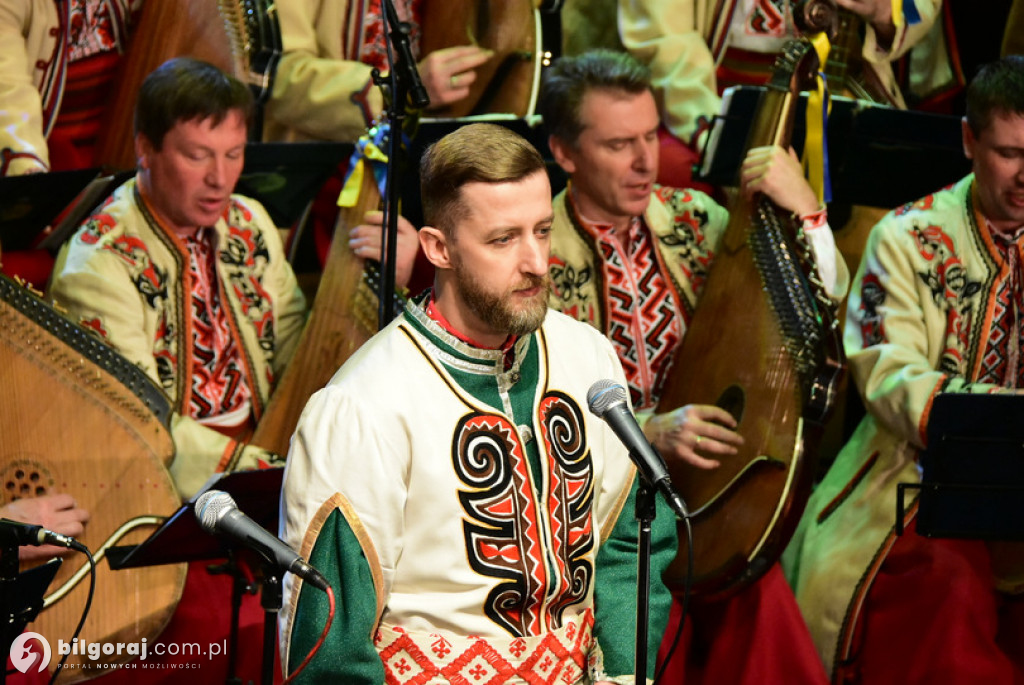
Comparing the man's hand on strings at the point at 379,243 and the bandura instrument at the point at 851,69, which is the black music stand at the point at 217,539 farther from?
the bandura instrument at the point at 851,69

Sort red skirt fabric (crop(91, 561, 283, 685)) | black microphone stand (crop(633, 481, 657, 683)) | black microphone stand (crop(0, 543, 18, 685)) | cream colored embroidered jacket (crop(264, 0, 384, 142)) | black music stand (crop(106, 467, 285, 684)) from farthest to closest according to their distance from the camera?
cream colored embroidered jacket (crop(264, 0, 384, 142)) < red skirt fabric (crop(91, 561, 283, 685)) < black music stand (crop(106, 467, 285, 684)) < black microphone stand (crop(0, 543, 18, 685)) < black microphone stand (crop(633, 481, 657, 683))

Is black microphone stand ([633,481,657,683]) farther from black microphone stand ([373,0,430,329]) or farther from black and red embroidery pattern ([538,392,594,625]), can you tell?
black microphone stand ([373,0,430,329])

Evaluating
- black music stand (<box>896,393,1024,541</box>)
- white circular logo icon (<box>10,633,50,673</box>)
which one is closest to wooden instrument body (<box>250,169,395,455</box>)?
white circular logo icon (<box>10,633,50,673</box>)

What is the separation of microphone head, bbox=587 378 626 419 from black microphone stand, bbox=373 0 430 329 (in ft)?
3.24

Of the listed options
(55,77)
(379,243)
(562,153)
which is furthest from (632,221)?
(55,77)

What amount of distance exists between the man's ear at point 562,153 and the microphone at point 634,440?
1.91 metres

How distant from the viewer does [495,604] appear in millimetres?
2234

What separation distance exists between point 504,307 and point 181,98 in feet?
5.39

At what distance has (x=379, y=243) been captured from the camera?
354 cm

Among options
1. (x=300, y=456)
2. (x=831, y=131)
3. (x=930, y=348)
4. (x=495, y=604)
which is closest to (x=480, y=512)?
(x=495, y=604)

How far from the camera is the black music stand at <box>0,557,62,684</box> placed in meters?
2.12

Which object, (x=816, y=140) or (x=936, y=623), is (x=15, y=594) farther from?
(x=816, y=140)

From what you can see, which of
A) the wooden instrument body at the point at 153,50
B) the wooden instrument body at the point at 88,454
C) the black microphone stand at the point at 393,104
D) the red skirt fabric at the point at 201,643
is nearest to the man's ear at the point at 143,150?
the wooden instrument body at the point at 153,50

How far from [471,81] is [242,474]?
1.70 metres
